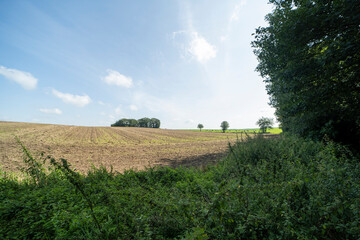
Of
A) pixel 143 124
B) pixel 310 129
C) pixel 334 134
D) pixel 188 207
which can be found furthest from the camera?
pixel 143 124

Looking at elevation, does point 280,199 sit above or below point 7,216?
above

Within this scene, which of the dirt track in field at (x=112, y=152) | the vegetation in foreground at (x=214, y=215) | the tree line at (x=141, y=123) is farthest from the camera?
the tree line at (x=141, y=123)

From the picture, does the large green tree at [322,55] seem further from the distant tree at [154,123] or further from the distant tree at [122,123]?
the distant tree at [122,123]

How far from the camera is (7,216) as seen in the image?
325 centimetres

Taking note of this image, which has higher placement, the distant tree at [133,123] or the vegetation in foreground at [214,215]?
the distant tree at [133,123]

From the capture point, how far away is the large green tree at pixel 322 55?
16.7ft

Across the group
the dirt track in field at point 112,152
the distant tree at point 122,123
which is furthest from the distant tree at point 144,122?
the dirt track in field at point 112,152

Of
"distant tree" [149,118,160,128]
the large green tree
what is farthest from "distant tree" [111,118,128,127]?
the large green tree

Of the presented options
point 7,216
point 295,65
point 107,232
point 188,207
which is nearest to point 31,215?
point 7,216

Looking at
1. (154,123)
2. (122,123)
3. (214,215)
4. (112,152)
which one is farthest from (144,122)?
(214,215)

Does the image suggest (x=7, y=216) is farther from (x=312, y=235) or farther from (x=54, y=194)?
(x=312, y=235)

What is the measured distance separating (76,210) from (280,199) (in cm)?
457

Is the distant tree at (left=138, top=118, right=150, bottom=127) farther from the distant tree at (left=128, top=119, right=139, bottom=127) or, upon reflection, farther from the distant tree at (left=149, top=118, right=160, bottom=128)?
the distant tree at (left=128, top=119, right=139, bottom=127)

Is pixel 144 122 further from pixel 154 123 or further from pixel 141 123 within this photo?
pixel 154 123
